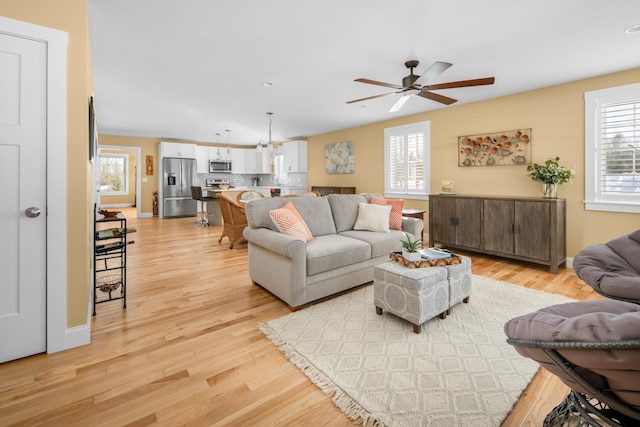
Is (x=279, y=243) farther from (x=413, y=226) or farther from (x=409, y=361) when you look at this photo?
(x=413, y=226)

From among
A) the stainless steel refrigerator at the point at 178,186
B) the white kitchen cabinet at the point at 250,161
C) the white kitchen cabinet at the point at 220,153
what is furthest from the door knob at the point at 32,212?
the white kitchen cabinet at the point at 250,161

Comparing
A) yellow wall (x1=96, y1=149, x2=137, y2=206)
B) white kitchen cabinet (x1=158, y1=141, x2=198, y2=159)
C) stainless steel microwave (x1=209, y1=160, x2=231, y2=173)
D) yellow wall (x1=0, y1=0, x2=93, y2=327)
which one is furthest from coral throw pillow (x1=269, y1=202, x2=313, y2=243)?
yellow wall (x1=96, y1=149, x2=137, y2=206)

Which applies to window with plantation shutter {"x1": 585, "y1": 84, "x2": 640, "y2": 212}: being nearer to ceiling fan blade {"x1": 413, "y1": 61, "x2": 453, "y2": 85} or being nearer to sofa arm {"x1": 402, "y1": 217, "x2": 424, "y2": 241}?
sofa arm {"x1": 402, "y1": 217, "x2": 424, "y2": 241}

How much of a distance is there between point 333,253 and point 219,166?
319 inches

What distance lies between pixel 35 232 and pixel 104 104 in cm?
446

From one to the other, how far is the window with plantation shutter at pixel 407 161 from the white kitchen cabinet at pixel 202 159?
6.11 metres

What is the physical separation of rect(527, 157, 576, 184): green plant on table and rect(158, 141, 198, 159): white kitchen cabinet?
8.79 metres

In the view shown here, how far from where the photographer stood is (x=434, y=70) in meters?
2.79

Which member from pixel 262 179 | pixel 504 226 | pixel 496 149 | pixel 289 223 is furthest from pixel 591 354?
pixel 262 179

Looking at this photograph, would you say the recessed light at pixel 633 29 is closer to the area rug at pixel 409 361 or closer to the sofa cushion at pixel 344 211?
the area rug at pixel 409 361

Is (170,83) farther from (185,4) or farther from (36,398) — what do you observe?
(36,398)

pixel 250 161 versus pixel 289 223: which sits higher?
pixel 250 161

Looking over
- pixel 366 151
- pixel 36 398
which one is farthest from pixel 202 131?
pixel 36 398

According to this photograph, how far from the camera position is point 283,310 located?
268cm
